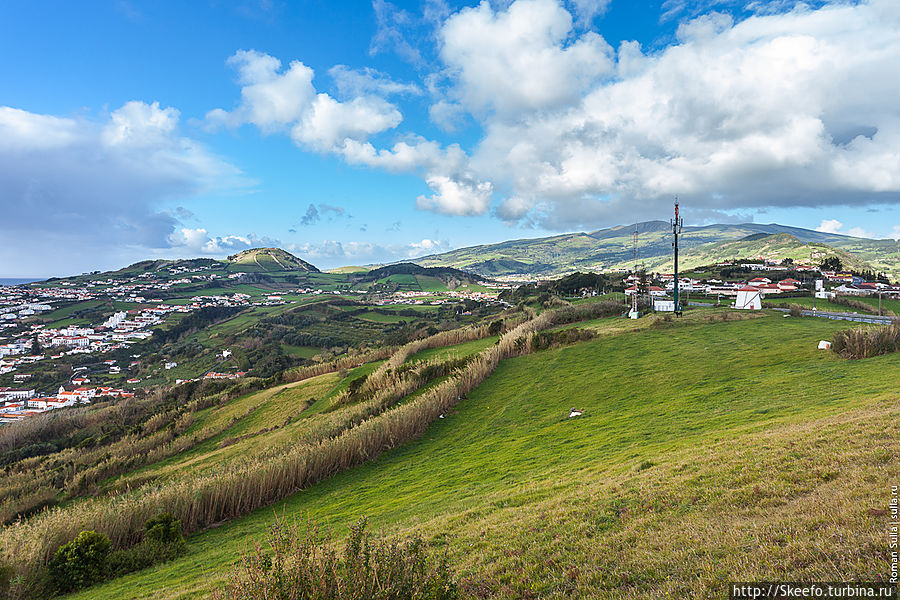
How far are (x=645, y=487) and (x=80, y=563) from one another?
489 inches

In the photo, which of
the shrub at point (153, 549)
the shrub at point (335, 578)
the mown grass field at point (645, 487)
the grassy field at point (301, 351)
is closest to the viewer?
the shrub at point (335, 578)

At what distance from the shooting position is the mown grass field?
477 centimetres

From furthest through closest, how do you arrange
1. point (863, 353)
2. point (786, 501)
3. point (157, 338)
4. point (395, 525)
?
1. point (157, 338)
2. point (863, 353)
3. point (395, 525)
4. point (786, 501)

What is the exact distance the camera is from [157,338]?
93875 millimetres

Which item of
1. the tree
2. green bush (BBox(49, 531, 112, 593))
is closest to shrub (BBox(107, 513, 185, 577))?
green bush (BBox(49, 531, 112, 593))

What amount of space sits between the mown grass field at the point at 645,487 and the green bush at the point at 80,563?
723mm

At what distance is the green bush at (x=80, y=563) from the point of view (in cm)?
892

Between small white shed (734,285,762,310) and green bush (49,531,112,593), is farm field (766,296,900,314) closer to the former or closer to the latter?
small white shed (734,285,762,310)

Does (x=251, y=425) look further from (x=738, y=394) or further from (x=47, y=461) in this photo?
(x=738, y=394)

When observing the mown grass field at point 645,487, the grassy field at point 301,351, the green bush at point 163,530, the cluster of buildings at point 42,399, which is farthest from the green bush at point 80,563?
the grassy field at point 301,351

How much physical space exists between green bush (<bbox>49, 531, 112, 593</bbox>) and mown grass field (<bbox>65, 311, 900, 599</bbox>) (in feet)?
2.37

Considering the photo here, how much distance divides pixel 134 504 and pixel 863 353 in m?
28.5

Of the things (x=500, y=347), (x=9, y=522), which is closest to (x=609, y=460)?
(x=500, y=347)

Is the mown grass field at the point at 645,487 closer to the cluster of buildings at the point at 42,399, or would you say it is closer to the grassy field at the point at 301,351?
the cluster of buildings at the point at 42,399
